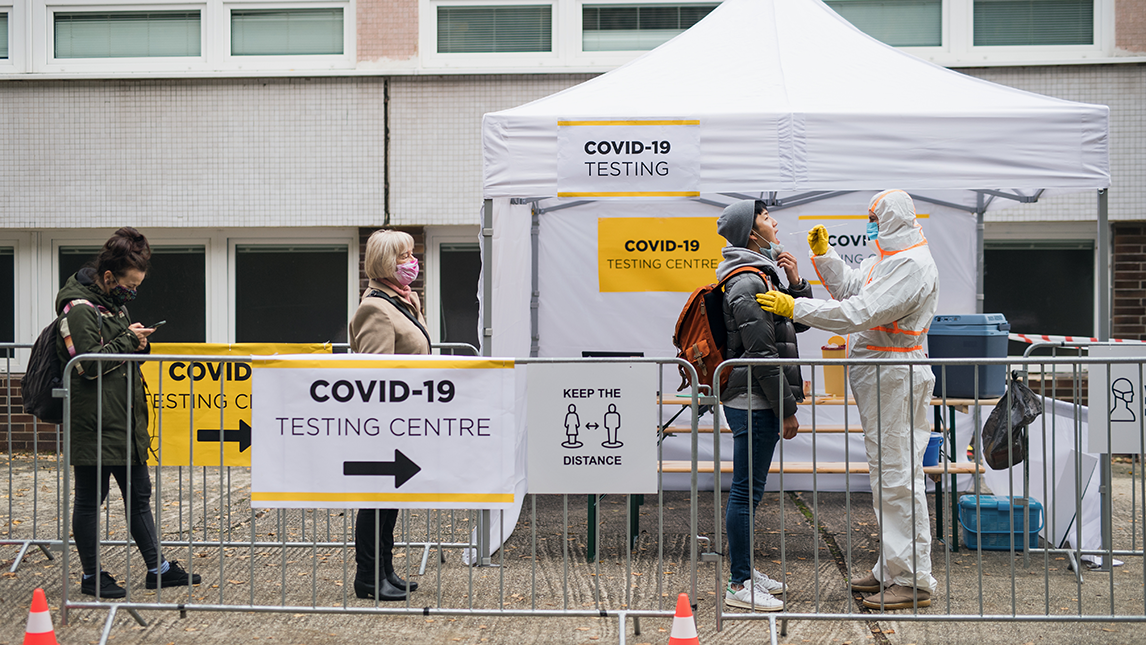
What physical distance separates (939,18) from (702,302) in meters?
5.94

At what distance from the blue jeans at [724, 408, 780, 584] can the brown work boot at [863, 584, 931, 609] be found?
631 millimetres

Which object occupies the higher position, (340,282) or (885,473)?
(340,282)

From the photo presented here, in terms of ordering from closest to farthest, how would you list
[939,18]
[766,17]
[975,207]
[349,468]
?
[349,468] → [766,17] → [975,207] → [939,18]

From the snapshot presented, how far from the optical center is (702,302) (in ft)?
16.0

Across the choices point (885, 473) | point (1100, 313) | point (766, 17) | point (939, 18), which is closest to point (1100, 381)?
point (1100, 313)

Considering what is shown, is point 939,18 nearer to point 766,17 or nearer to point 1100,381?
point 766,17

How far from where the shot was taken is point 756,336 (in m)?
4.60

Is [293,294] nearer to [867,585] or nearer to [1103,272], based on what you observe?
[867,585]

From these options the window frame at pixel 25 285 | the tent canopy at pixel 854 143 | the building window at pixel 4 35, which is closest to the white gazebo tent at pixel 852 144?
the tent canopy at pixel 854 143

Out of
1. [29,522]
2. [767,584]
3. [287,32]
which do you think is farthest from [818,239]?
[287,32]

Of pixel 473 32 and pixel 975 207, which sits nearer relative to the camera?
pixel 975 207

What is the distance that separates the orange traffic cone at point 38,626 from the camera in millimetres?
3894

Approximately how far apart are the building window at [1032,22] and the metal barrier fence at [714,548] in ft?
14.0

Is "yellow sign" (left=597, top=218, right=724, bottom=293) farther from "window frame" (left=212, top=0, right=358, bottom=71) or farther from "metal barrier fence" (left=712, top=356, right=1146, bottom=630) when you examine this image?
"window frame" (left=212, top=0, right=358, bottom=71)
